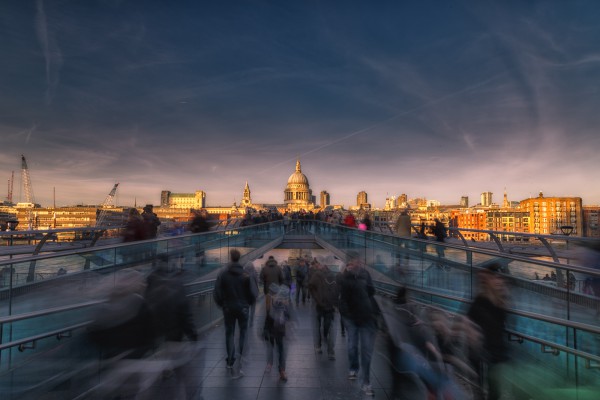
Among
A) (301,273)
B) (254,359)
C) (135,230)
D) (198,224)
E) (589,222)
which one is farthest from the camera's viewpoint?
(589,222)

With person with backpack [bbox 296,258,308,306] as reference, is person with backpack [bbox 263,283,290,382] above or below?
above

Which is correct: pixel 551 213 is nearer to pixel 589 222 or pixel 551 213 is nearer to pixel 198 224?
pixel 589 222

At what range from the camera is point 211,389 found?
6.53 m

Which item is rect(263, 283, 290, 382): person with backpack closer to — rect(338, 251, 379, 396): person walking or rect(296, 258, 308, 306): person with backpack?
rect(338, 251, 379, 396): person walking

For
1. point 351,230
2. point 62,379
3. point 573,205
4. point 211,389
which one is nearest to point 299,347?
point 211,389

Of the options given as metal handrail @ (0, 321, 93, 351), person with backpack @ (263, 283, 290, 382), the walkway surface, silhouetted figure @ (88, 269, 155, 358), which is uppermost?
silhouetted figure @ (88, 269, 155, 358)

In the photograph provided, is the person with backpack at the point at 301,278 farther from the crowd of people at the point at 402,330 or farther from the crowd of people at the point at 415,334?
the crowd of people at the point at 415,334

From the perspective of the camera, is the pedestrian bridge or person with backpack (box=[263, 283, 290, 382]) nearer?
the pedestrian bridge

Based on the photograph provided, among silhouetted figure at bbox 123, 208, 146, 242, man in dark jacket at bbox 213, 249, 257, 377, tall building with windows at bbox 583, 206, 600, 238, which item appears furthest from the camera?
tall building with windows at bbox 583, 206, 600, 238

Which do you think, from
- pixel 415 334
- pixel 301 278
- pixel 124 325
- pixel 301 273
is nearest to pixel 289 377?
pixel 415 334

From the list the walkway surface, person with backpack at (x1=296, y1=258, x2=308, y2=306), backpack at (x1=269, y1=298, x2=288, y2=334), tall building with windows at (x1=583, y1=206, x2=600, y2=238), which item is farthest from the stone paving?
tall building with windows at (x1=583, y1=206, x2=600, y2=238)

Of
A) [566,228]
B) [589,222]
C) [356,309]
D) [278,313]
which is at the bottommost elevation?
[589,222]

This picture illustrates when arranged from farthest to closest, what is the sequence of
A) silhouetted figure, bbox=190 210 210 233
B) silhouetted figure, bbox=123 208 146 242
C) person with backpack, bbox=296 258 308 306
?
person with backpack, bbox=296 258 308 306, silhouetted figure, bbox=190 210 210 233, silhouetted figure, bbox=123 208 146 242

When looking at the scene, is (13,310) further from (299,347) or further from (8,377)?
(299,347)
